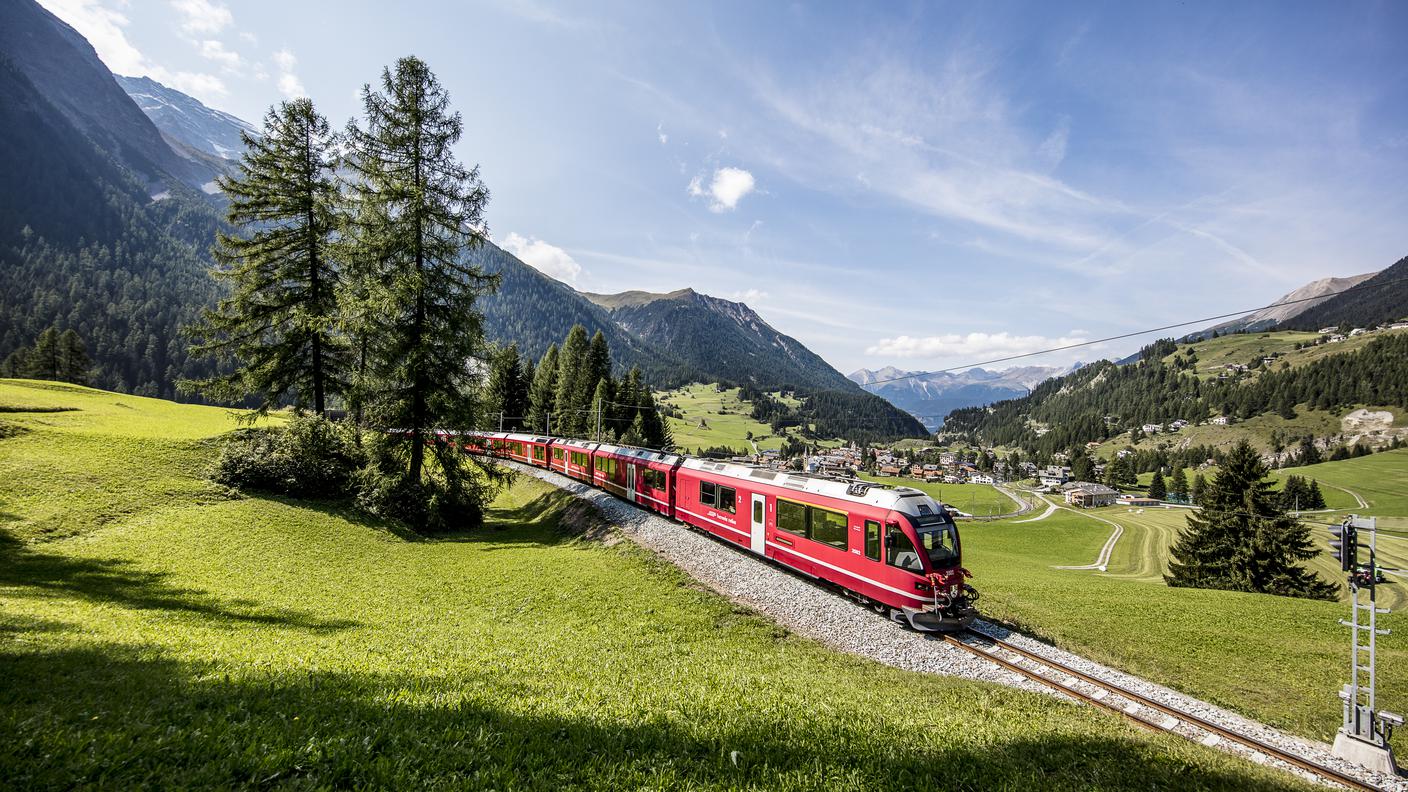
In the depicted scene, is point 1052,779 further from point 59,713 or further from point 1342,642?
point 1342,642

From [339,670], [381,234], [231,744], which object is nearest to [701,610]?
[339,670]

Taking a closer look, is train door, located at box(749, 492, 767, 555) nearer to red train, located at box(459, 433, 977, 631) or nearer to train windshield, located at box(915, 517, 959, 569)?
red train, located at box(459, 433, 977, 631)

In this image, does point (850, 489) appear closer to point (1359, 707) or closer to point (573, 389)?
point (1359, 707)

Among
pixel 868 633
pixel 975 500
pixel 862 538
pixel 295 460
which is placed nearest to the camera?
pixel 868 633

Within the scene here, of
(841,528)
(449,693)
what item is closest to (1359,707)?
(841,528)

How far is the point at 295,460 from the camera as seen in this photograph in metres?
22.1

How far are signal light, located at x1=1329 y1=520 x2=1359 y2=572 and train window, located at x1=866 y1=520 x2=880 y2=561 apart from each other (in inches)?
333

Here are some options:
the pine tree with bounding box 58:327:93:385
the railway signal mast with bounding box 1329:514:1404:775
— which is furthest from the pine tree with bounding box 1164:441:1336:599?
the pine tree with bounding box 58:327:93:385

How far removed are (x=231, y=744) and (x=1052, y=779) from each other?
859 centimetres

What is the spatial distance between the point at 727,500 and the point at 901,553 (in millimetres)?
8305

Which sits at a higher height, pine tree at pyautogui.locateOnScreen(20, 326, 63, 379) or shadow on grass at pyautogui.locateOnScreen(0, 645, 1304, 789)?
pine tree at pyautogui.locateOnScreen(20, 326, 63, 379)

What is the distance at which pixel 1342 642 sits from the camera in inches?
595

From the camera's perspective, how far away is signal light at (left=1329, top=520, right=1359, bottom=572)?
915cm

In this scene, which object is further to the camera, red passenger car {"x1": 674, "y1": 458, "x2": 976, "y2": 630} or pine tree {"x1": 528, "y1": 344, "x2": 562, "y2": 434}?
pine tree {"x1": 528, "y1": 344, "x2": 562, "y2": 434}
